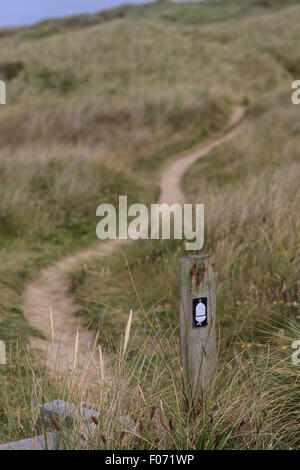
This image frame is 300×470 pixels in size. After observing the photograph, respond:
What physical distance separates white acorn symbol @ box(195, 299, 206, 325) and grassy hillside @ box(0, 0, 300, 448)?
199 millimetres

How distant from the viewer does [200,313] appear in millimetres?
2926

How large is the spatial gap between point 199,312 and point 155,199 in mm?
8234

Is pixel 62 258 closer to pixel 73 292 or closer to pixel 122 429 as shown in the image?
pixel 73 292

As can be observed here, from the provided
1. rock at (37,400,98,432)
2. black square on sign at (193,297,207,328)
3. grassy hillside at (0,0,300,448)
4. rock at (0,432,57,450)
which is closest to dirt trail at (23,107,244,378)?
grassy hillside at (0,0,300,448)

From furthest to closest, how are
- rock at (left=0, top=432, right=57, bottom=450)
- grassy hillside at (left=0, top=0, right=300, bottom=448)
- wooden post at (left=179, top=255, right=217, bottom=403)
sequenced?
1. grassy hillside at (left=0, top=0, right=300, bottom=448)
2. wooden post at (left=179, top=255, right=217, bottom=403)
3. rock at (left=0, top=432, right=57, bottom=450)

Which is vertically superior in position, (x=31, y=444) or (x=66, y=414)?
(x=66, y=414)

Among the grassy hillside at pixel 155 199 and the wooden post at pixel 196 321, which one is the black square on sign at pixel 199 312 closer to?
the wooden post at pixel 196 321

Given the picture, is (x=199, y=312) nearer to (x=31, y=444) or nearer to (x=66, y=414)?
(x=66, y=414)

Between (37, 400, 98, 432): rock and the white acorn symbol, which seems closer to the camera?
(37, 400, 98, 432): rock

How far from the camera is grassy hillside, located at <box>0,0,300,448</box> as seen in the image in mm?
2988

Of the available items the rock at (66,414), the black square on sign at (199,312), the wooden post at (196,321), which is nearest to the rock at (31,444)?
the rock at (66,414)

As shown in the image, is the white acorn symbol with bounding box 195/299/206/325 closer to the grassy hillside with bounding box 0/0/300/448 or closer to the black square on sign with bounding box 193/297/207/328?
the black square on sign with bounding box 193/297/207/328

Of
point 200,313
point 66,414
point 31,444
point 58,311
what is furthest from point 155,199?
point 31,444

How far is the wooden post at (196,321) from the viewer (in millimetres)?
2840
